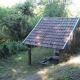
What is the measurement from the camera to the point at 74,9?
30.2 m

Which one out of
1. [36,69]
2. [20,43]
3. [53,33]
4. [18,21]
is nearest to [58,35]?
[53,33]

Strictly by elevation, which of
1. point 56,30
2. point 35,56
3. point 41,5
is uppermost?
point 41,5

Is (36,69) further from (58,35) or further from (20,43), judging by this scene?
(20,43)

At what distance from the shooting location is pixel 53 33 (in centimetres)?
1376

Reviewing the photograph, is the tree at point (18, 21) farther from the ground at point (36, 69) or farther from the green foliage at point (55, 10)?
the ground at point (36, 69)

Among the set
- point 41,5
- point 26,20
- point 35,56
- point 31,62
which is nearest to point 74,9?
point 41,5

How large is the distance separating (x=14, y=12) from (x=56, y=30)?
933 cm

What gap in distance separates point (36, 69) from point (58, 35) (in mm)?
3119

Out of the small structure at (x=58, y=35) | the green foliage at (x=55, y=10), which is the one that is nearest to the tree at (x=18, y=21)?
the green foliage at (x=55, y=10)

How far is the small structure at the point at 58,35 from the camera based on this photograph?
12.7m

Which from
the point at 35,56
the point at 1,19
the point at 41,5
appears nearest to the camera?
the point at 35,56

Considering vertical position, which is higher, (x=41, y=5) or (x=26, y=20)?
(x=41, y=5)

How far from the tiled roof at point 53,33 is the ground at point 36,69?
1.60 metres

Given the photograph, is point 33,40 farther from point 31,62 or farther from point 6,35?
point 6,35
